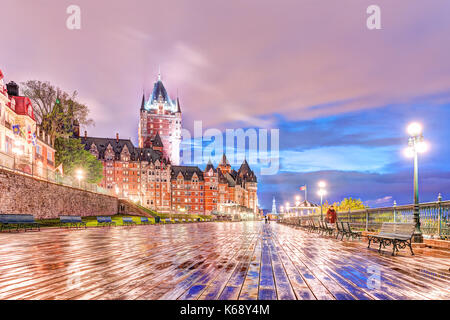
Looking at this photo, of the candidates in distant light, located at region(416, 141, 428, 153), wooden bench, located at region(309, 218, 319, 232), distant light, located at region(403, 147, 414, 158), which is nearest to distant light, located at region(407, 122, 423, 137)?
distant light, located at region(416, 141, 428, 153)

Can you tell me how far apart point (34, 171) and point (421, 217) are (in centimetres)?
2925

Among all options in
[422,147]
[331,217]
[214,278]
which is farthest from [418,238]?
[214,278]

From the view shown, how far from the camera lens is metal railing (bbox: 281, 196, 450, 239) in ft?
33.0

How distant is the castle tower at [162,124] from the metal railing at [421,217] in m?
150

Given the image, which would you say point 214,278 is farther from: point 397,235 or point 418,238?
point 418,238

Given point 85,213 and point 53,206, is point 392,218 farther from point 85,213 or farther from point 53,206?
point 85,213

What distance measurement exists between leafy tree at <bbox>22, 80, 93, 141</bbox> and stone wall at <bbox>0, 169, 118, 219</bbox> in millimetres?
12106

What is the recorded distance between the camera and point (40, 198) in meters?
26.8

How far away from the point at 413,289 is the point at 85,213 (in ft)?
133

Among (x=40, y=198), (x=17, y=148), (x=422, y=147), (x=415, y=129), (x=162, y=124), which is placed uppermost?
(x=162, y=124)

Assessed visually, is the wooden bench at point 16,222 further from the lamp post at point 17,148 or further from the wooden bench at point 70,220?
the lamp post at point 17,148

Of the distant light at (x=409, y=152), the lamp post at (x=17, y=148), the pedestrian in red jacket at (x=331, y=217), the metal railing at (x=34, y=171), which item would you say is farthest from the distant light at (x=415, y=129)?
the lamp post at (x=17, y=148)

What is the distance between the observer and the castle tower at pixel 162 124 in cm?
16588

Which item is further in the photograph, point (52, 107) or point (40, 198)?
point (52, 107)
